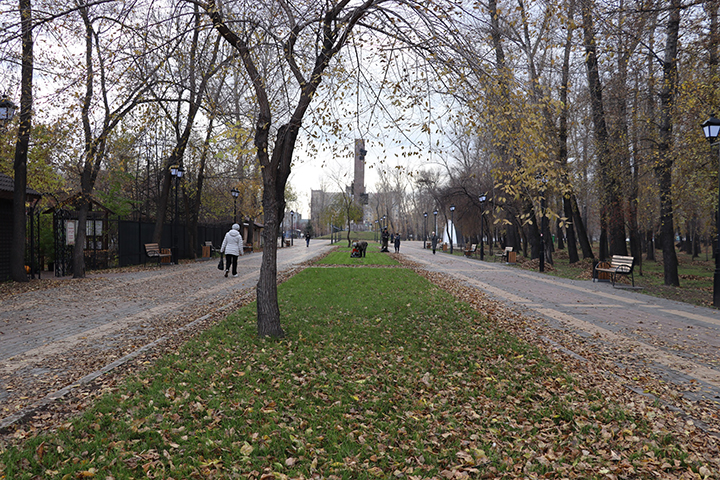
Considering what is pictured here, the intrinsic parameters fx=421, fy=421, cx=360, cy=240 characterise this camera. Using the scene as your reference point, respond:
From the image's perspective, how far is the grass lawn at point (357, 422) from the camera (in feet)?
9.87

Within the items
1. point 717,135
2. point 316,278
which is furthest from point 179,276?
point 717,135

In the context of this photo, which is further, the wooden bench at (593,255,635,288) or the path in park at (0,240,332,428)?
the wooden bench at (593,255,635,288)

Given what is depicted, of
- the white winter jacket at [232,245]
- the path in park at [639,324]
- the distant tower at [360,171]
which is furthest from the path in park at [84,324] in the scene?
the path in park at [639,324]

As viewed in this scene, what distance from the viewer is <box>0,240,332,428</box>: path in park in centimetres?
451

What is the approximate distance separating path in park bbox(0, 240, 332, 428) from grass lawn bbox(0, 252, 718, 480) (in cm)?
84

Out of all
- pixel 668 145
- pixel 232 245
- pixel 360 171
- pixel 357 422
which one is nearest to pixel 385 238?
pixel 232 245

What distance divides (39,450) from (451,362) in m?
4.17

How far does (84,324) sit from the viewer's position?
7.26 meters

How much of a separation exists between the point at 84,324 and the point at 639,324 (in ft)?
32.4

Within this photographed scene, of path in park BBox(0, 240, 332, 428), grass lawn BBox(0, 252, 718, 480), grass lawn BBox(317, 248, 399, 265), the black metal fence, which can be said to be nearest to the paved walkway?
path in park BBox(0, 240, 332, 428)

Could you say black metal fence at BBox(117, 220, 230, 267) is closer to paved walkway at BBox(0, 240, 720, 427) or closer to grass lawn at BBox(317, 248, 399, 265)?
paved walkway at BBox(0, 240, 720, 427)

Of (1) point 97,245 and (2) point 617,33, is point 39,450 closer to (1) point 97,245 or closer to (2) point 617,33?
(2) point 617,33

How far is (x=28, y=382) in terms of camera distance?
4457 mm

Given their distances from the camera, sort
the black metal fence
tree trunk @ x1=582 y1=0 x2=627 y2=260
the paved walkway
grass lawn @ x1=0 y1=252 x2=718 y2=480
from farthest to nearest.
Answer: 1. the black metal fence
2. tree trunk @ x1=582 y1=0 x2=627 y2=260
3. the paved walkway
4. grass lawn @ x1=0 y1=252 x2=718 y2=480
